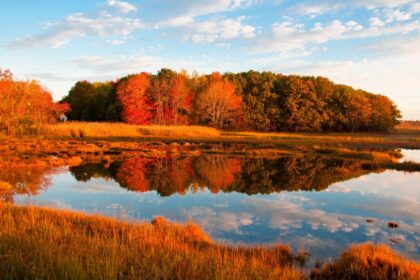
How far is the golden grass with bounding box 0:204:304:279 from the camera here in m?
5.53

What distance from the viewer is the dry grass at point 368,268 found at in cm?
730

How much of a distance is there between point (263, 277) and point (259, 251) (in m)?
2.46

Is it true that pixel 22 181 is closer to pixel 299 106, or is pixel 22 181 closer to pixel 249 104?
pixel 249 104

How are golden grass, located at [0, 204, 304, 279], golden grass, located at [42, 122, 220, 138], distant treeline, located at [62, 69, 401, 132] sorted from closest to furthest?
golden grass, located at [0, 204, 304, 279] → golden grass, located at [42, 122, 220, 138] → distant treeline, located at [62, 69, 401, 132]

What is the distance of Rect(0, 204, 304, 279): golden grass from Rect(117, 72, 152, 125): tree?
60879mm

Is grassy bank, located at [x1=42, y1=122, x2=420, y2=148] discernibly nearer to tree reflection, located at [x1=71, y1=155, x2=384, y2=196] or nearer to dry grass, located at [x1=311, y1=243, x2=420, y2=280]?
tree reflection, located at [x1=71, y1=155, x2=384, y2=196]

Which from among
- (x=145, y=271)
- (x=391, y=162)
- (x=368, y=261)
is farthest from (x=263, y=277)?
(x=391, y=162)

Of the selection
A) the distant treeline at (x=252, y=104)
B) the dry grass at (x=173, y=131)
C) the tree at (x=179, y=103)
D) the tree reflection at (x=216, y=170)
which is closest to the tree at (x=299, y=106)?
the distant treeline at (x=252, y=104)

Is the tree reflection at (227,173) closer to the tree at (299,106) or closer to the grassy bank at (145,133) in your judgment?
the grassy bank at (145,133)

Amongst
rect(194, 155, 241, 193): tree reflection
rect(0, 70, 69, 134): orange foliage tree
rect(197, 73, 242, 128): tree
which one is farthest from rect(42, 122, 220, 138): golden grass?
rect(194, 155, 241, 193): tree reflection

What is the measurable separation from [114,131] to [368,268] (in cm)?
4309

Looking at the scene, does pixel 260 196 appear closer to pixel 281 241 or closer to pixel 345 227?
pixel 345 227

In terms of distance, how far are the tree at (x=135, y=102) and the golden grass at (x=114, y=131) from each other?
1941 centimetres

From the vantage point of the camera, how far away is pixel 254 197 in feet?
54.4
